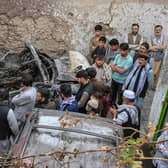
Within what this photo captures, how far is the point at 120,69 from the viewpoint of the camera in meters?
8.76

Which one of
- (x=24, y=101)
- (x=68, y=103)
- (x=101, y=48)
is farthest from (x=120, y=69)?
(x=24, y=101)

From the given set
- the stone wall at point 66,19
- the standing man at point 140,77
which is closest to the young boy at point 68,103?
the standing man at point 140,77

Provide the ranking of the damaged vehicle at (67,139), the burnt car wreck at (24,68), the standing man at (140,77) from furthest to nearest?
the burnt car wreck at (24,68)
the standing man at (140,77)
the damaged vehicle at (67,139)

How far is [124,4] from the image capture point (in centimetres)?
1205

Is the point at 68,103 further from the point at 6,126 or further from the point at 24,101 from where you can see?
the point at 6,126

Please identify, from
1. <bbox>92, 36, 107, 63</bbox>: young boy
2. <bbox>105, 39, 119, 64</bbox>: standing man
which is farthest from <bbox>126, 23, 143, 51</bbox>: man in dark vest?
<bbox>105, 39, 119, 64</bbox>: standing man

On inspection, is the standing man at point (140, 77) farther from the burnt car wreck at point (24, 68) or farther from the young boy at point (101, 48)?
the young boy at point (101, 48)

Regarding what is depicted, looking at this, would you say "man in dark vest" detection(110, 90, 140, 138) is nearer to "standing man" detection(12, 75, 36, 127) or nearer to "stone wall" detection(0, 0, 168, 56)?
"standing man" detection(12, 75, 36, 127)

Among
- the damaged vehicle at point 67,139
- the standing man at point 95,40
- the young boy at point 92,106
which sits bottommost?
the standing man at point 95,40

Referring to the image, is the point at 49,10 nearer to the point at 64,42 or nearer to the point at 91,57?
the point at 64,42

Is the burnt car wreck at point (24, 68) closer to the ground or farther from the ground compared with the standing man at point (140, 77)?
closer to the ground

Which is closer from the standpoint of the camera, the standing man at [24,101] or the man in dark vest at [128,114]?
the man in dark vest at [128,114]

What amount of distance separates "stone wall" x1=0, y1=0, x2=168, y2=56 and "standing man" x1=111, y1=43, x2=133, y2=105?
328 cm

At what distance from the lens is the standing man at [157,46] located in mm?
10617
